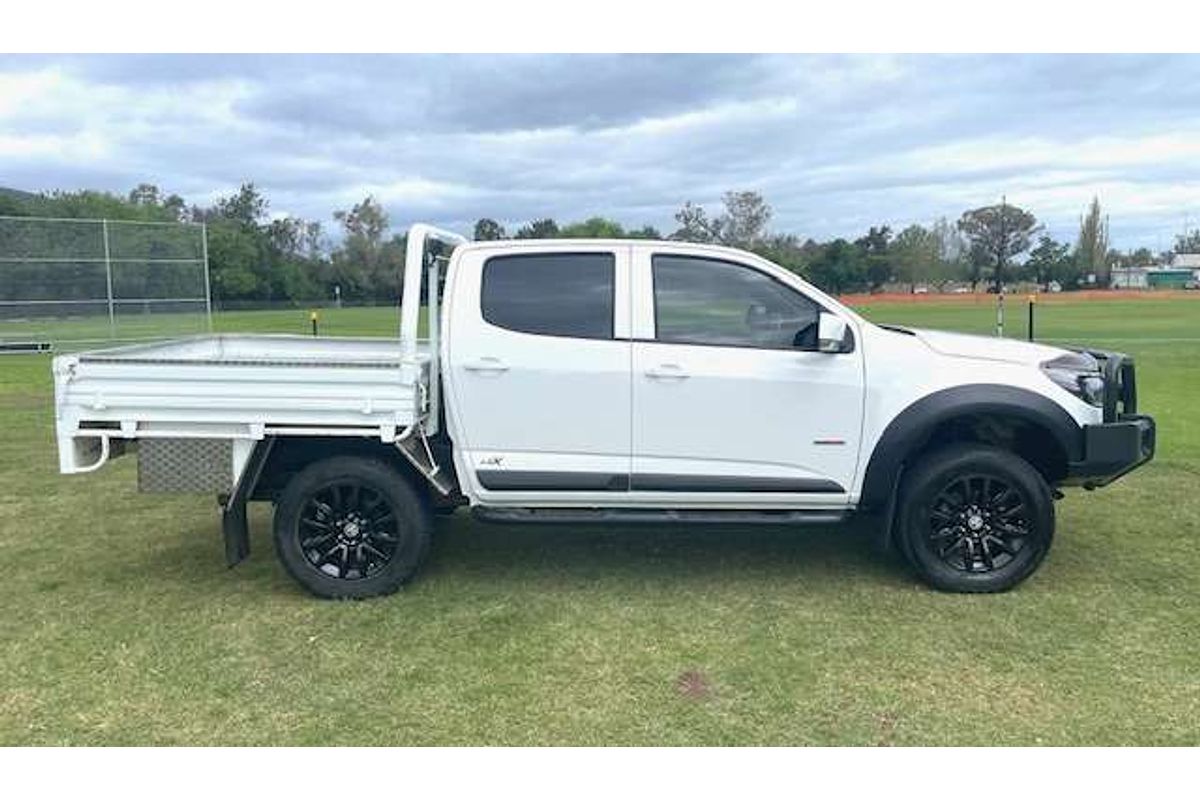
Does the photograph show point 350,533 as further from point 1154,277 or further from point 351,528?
point 1154,277

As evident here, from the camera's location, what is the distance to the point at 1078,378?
544 cm

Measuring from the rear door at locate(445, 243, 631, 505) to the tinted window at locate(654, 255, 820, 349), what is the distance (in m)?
0.23

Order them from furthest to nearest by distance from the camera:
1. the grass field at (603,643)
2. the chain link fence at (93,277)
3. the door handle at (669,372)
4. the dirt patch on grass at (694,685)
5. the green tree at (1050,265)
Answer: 1. the green tree at (1050,265)
2. the chain link fence at (93,277)
3. the door handle at (669,372)
4. the dirt patch on grass at (694,685)
5. the grass field at (603,643)

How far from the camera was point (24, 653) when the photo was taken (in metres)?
4.68

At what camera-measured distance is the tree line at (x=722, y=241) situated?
64.7 m

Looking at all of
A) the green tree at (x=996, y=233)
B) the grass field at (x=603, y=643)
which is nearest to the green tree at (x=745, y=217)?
the green tree at (x=996, y=233)

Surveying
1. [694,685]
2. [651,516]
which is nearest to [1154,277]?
[651,516]

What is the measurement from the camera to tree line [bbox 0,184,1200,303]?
212 feet

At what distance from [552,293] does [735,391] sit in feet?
3.63

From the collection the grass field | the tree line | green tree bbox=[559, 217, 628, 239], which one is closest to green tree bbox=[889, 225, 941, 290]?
the tree line

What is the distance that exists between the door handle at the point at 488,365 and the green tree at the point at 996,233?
94975mm

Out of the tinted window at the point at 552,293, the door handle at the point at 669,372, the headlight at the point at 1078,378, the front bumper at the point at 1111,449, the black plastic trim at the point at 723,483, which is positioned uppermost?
the tinted window at the point at 552,293

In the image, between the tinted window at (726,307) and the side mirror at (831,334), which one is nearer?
the side mirror at (831,334)

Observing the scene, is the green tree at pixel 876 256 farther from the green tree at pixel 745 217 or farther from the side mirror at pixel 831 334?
the side mirror at pixel 831 334
